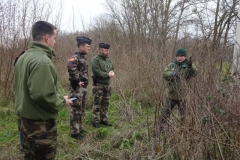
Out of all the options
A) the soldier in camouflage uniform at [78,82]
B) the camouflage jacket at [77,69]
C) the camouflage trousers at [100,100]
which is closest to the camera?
A: the camouflage jacket at [77,69]

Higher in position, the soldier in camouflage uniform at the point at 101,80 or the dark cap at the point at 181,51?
the dark cap at the point at 181,51

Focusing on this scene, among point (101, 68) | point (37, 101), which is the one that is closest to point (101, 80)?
point (101, 68)

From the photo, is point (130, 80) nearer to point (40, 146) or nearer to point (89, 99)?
point (89, 99)

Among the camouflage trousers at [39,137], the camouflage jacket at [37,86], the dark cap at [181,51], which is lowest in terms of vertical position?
the camouflage trousers at [39,137]

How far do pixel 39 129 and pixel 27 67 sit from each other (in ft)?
2.04

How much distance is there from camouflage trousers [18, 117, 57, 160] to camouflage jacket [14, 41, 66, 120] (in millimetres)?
82

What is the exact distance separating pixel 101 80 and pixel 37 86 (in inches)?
119

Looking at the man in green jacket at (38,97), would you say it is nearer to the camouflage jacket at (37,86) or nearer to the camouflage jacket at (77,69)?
the camouflage jacket at (37,86)

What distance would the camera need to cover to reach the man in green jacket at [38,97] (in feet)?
7.11

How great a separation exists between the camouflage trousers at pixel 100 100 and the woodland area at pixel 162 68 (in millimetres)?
441

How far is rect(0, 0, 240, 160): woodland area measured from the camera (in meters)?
2.70

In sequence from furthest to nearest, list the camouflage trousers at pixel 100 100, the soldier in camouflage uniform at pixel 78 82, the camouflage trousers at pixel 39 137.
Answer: the camouflage trousers at pixel 100 100, the soldier in camouflage uniform at pixel 78 82, the camouflage trousers at pixel 39 137

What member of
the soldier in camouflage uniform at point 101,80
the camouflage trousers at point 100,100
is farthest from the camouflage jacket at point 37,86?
the camouflage trousers at point 100,100

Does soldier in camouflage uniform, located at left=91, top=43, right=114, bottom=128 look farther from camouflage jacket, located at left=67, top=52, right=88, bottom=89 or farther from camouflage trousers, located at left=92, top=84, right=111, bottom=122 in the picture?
camouflage jacket, located at left=67, top=52, right=88, bottom=89
